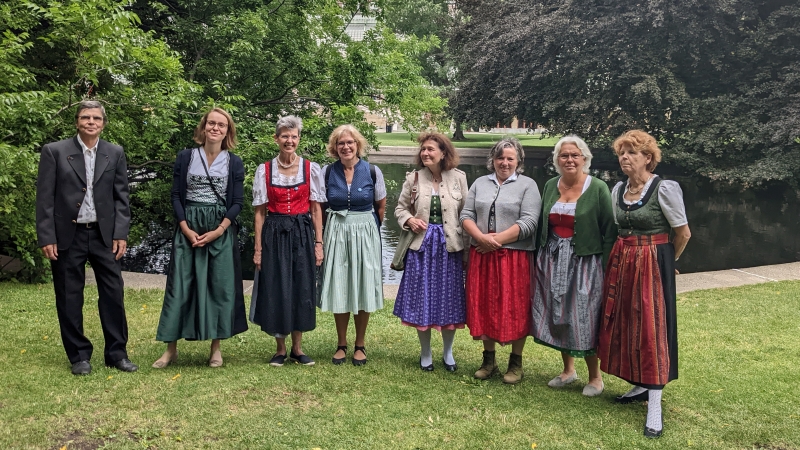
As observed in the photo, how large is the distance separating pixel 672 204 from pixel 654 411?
1208mm

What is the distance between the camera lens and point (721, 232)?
15.0 metres

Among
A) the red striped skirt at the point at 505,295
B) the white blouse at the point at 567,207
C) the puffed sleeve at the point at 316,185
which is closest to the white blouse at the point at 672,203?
the white blouse at the point at 567,207

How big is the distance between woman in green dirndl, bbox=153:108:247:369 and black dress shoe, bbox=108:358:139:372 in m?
0.27

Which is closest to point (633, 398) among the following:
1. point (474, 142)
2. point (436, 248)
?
point (436, 248)

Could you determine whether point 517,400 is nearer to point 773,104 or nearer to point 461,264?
point 461,264

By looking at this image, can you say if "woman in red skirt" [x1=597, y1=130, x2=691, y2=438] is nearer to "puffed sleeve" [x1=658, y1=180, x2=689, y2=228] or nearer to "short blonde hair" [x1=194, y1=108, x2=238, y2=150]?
"puffed sleeve" [x1=658, y1=180, x2=689, y2=228]

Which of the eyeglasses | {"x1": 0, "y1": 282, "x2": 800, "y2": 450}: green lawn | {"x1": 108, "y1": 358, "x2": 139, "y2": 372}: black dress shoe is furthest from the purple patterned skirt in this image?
{"x1": 108, "y1": 358, "x2": 139, "y2": 372}: black dress shoe

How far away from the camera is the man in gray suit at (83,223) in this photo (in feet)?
14.1

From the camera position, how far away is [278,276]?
464 centimetres

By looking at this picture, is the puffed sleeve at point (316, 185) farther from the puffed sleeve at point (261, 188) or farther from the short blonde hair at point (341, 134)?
the puffed sleeve at point (261, 188)

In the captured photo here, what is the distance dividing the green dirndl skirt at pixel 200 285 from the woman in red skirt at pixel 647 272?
8.46 ft

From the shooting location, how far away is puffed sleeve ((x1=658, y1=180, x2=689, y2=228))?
389 cm

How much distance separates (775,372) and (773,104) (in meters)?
17.2

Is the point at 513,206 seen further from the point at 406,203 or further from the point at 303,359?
the point at 303,359
